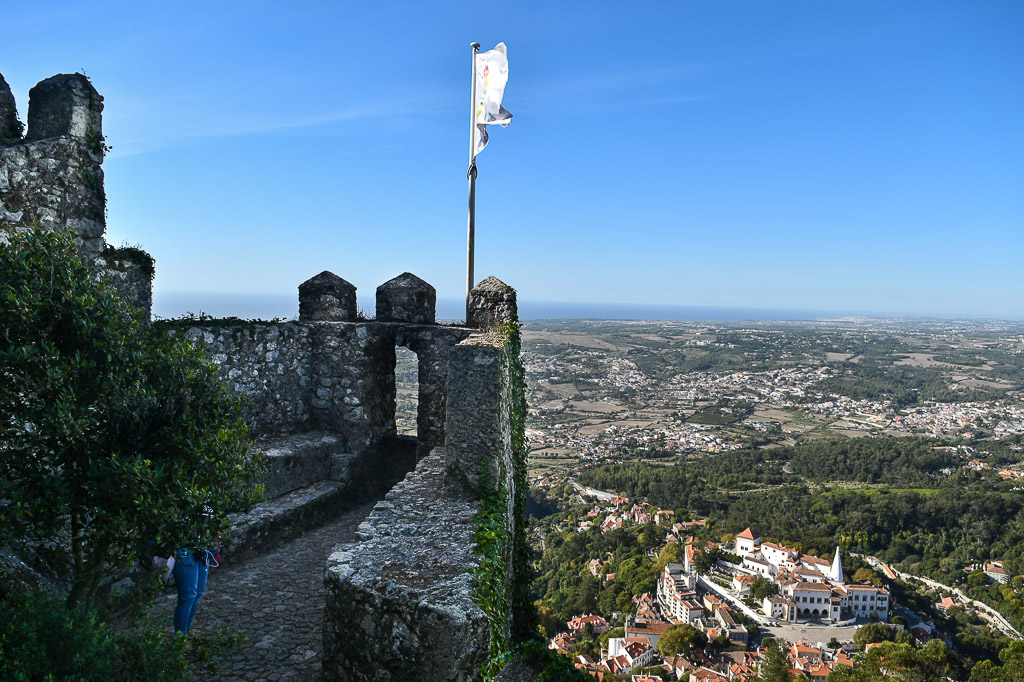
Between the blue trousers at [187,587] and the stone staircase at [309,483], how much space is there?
1.04 meters

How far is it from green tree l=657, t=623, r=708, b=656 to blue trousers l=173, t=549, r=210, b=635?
22358 mm

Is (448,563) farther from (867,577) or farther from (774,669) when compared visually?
(867,577)

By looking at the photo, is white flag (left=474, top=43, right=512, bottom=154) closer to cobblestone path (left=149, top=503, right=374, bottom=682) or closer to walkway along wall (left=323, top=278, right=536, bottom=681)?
walkway along wall (left=323, top=278, right=536, bottom=681)

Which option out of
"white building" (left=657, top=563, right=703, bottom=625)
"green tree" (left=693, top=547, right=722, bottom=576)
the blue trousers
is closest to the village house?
"white building" (left=657, top=563, right=703, bottom=625)

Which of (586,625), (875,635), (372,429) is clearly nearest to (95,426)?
(372,429)

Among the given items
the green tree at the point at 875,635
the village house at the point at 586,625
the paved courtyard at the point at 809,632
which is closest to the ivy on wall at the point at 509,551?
the village house at the point at 586,625

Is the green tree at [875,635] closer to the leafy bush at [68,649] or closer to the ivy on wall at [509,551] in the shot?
the ivy on wall at [509,551]

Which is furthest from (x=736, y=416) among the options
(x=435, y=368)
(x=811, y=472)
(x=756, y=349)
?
(x=435, y=368)

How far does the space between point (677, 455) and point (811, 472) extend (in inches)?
476

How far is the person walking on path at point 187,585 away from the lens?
3911 millimetres

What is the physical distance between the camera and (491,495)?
14.5 ft

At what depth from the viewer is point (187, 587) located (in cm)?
392

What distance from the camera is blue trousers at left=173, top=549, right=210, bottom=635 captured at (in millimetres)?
3912

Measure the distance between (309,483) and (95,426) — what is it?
3.80m
